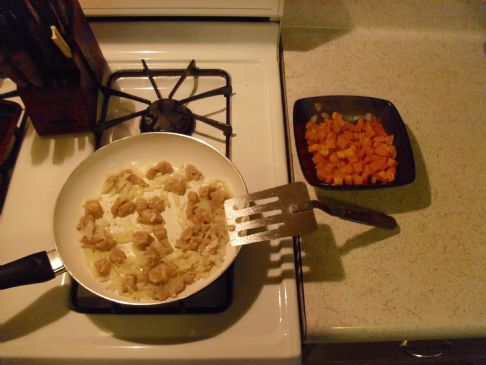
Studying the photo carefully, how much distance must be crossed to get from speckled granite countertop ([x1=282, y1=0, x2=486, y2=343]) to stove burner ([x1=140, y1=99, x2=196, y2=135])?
8.8 inches

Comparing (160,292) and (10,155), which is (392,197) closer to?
(160,292)

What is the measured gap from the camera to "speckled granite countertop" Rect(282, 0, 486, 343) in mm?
553

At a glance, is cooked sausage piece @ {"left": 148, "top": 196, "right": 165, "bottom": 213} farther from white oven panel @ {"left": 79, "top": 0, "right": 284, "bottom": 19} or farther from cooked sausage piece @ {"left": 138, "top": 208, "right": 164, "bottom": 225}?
white oven panel @ {"left": 79, "top": 0, "right": 284, "bottom": 19}

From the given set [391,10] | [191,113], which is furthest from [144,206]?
[391,10]

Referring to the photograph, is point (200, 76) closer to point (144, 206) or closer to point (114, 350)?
point (144, 206)

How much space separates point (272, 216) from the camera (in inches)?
20.5

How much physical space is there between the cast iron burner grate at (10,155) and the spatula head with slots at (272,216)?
0.41m

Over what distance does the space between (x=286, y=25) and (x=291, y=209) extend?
1.71 feet

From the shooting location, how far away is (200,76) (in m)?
0.76

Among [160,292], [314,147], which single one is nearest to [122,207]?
[160,292]

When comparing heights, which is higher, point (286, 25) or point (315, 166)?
point (286, 25)

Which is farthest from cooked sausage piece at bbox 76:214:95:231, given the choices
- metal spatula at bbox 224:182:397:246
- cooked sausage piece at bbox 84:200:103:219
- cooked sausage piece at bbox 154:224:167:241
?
metal spatula at bbox 224:182:397:246

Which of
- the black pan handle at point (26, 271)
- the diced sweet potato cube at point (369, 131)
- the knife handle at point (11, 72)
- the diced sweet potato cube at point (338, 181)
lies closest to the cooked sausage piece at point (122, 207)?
the black pan handle at point (26, 271)

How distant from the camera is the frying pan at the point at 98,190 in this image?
493 mm
